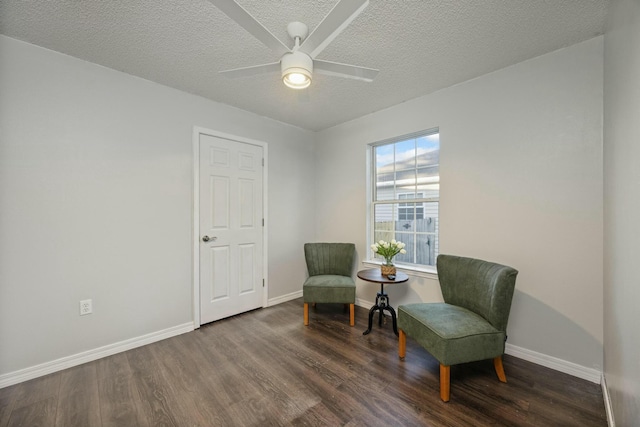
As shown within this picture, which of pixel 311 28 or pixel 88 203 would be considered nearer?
pixel 311 28

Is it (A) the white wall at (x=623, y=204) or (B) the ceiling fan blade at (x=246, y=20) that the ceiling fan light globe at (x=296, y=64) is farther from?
(A) the white wall at (x=623, y=204)

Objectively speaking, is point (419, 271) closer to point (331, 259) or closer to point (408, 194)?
point (408, 194)

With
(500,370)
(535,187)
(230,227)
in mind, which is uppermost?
(535,187)

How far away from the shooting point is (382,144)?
3287 millimetres

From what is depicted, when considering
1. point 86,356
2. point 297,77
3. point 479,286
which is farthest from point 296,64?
point 86,356

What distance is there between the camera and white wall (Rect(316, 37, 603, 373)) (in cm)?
188

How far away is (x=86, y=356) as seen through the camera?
2.14 metres

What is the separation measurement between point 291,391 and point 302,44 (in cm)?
226

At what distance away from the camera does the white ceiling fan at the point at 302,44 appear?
1143mm

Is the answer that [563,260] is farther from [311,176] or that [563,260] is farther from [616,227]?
[311,176]

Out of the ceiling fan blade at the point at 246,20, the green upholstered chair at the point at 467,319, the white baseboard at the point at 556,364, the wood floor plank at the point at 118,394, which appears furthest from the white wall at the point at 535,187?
the wood floor plank at the point at 118,394

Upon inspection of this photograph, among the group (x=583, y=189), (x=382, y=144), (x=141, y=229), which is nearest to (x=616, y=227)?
(x=583, y=189)

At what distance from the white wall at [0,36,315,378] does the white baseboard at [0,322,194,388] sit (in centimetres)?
4

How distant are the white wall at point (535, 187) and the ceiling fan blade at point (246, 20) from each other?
1.94 m
